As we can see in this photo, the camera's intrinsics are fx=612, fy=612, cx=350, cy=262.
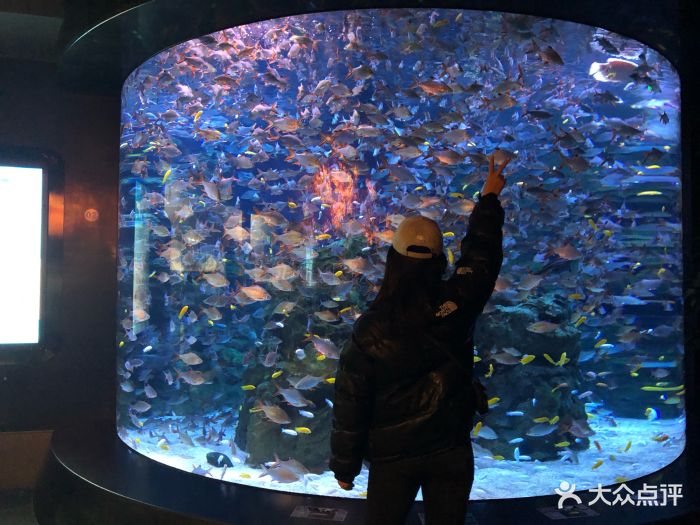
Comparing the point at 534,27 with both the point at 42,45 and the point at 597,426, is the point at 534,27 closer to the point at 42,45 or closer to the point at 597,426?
the point at 597,426

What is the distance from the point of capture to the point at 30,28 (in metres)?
6.00

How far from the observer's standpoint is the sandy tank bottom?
4203 mm

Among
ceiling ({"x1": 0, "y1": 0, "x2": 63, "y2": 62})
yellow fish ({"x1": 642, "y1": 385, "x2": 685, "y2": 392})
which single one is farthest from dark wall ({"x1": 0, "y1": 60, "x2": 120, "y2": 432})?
yellow fish ({"x1": 642, "y1": 385, "x2": 685, "y2": 392})

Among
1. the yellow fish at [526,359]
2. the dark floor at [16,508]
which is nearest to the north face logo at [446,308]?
the yellow fish at [526,359]

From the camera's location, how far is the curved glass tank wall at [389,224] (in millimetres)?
4402

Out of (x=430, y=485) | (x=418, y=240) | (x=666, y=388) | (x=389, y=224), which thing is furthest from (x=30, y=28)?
(x=666, y=388)

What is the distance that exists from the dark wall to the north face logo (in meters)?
5.24

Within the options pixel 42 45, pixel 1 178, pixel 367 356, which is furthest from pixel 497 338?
pixel 42 45

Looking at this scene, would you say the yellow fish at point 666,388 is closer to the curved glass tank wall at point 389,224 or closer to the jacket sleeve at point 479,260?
the curved glass tank wall at point 389,224

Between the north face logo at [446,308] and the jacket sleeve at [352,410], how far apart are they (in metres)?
0.33

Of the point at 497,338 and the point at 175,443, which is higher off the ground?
the point at 497,338

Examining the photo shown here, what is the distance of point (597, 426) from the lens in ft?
16.3

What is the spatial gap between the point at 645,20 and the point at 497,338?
8.62ft

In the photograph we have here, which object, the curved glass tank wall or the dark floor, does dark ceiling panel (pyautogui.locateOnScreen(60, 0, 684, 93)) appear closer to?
the curved glass tank wall
